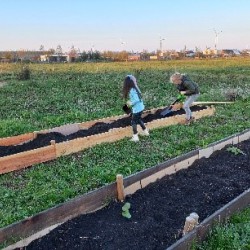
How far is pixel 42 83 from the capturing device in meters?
21.0

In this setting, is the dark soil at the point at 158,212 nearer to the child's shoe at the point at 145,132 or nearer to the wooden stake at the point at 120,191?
the wooden stake at the point at 120,191

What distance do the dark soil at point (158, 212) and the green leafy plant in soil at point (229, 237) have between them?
394 millimetres

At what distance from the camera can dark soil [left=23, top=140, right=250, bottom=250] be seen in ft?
15.1

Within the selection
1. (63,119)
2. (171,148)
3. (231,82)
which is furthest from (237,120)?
(231,82)

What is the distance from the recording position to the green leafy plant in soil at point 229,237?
4441mm

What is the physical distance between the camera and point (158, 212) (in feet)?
17.7

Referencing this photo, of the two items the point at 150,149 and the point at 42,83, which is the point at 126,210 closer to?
the point at 150,149

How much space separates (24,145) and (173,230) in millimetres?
4431

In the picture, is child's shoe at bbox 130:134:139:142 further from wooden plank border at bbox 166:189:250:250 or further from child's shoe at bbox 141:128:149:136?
wooden plank border at bbox 166:189:250:250

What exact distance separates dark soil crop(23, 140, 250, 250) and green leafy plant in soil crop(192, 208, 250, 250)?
39 cm

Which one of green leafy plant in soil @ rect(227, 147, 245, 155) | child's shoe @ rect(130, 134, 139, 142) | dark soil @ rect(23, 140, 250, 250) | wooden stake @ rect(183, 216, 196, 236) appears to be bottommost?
green leafy plant in soil @ rect(227, 147, 245, 155)

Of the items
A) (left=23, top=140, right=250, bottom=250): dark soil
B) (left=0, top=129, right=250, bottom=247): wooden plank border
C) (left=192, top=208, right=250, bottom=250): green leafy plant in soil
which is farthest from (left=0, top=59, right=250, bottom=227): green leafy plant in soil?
(left=192, top=208, right=250, bottom=250): green leafy plant in soil

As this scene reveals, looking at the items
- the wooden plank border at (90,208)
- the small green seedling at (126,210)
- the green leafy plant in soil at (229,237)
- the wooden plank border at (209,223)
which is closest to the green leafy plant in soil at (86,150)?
the wooden plank border at (90,208)

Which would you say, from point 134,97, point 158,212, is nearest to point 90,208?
point 158,212
